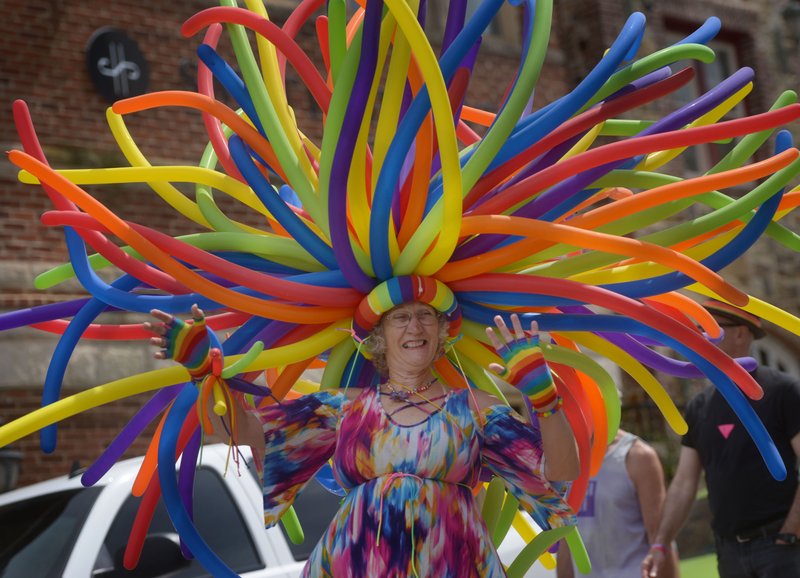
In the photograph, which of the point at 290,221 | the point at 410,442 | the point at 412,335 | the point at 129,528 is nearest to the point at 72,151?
the point at 129,528

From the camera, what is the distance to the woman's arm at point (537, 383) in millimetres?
2355

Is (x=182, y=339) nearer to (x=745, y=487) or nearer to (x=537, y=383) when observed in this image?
(x=537, y=383)

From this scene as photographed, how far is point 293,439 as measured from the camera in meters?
2.66

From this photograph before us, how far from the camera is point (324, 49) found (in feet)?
11.3

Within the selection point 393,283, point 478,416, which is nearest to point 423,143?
point 393,283

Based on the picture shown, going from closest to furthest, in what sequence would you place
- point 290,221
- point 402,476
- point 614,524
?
point 402,476
point 290,221
point 614,524

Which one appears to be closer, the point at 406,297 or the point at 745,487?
the point at 406,297

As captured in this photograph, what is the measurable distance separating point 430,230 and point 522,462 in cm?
59

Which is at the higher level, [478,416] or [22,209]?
[22,209]

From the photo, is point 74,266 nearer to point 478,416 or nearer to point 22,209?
point 478,416

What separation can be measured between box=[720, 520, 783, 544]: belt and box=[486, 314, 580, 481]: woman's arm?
82.4 inches

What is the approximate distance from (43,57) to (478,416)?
6646 millimetres

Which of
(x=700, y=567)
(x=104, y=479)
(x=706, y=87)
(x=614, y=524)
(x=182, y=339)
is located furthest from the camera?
(x=706, y=87)

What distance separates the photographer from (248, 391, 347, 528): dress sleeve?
2.66m
